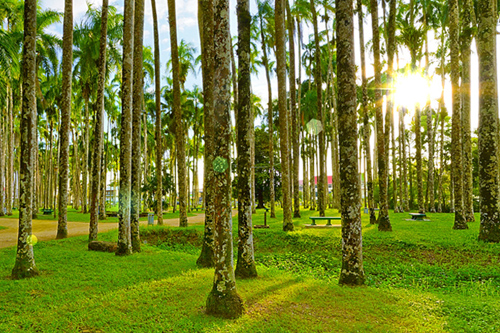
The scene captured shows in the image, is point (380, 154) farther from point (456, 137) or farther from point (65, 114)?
point (65, 114)

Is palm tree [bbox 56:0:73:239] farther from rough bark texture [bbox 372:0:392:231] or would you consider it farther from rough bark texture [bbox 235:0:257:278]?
rough bark texture [bbox 372:0:392:231]

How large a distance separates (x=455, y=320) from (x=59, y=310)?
602 cm

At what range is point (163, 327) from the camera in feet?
14.6

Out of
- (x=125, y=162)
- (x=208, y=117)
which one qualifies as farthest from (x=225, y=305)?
(x=125, y=162)

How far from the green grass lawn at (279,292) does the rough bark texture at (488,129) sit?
90cm

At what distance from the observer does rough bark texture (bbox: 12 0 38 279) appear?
701cm

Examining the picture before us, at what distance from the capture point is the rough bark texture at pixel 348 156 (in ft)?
20.6

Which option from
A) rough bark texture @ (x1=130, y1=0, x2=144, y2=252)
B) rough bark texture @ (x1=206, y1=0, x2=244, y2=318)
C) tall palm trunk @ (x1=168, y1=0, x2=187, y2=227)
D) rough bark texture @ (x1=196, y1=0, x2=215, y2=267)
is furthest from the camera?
tall palm trunk @ (x1=168, y1=0, x2=187, y2=227)

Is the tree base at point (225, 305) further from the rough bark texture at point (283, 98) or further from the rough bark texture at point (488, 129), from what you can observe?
the rough bark texture at point (488, 129)

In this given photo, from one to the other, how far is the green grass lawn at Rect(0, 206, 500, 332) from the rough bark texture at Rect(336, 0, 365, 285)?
1.76ft

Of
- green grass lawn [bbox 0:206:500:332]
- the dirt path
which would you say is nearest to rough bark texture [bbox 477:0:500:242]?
green grass lawn [bbox 0:206:500:332]

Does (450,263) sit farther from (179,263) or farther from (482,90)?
(179,263)

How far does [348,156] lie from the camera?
640 cm

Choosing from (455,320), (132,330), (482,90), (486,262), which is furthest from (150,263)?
(482,90)
